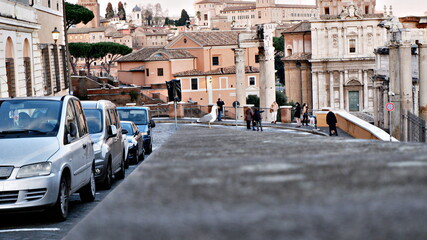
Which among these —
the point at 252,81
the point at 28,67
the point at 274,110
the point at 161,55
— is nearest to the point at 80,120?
the point at 28,67

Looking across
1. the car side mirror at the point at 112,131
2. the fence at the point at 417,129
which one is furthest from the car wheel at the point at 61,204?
the fence at the point at 417,129

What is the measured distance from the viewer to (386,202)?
2.06 metres

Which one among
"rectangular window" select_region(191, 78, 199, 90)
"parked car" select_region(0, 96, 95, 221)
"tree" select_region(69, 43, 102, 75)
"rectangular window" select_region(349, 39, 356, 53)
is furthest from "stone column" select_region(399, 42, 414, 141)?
"tree" select_region(69, 43, 102, 75)

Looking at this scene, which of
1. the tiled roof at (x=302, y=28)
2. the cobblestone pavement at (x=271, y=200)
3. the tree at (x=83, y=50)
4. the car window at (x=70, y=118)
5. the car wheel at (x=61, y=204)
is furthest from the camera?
the tree at (x=83, y=50)

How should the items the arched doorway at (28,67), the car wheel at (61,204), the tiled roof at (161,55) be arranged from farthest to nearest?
the tiled roof at (161,55)
the arched doorway at (28,67)
the car wheel at (61,204)

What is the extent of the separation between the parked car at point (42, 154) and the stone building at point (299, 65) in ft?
224

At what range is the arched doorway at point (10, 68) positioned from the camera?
945 inches

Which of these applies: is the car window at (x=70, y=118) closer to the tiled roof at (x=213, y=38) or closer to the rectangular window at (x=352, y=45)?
the rectangular window at (x=352, y=45)

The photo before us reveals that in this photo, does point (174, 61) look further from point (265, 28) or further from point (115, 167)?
point (115, 167)

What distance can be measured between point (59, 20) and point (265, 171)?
115ft

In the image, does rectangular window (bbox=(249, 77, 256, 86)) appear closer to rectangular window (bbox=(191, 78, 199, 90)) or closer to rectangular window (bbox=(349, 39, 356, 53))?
rectangular window (bbox=(191, 78, 199, 90))

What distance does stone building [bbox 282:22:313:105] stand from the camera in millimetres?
77625

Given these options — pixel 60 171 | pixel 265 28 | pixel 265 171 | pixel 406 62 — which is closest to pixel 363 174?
pixel 265 171

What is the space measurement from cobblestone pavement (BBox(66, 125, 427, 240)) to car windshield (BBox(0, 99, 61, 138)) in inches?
245
